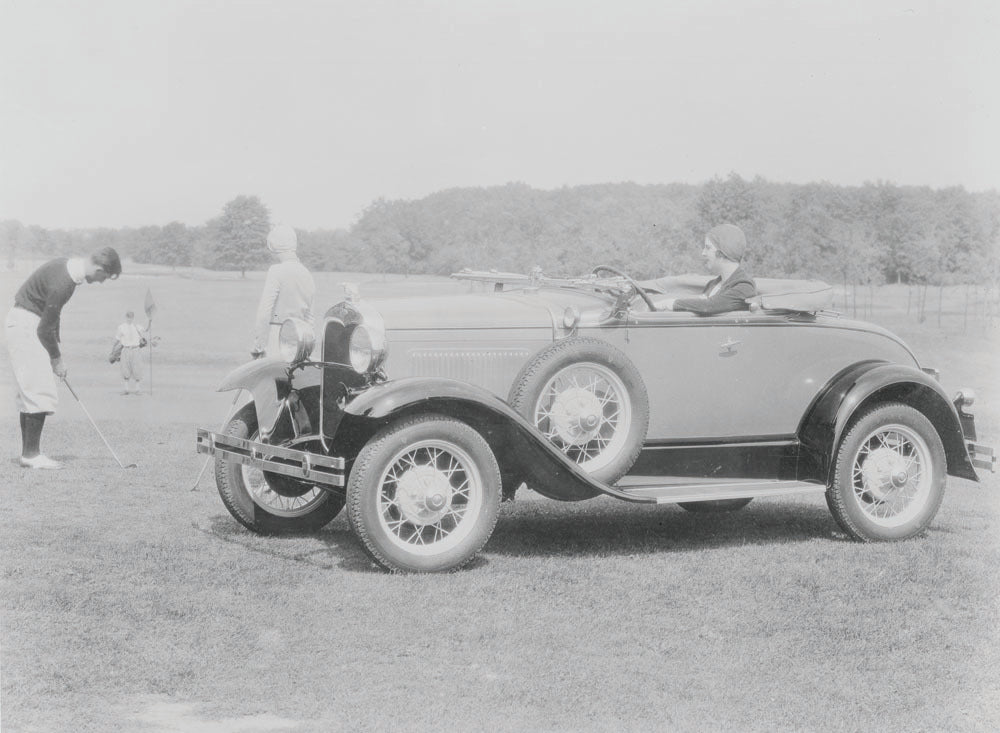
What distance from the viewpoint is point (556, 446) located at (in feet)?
18.9

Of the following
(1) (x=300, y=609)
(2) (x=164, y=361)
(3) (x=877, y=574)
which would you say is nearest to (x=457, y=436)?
(1) (x=300, y=609)

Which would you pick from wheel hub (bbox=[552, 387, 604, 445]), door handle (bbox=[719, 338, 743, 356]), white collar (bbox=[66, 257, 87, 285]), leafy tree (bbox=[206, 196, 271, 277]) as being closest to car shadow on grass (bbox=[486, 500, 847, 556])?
wheel hub (bbox=[552, 387, 604, 445])

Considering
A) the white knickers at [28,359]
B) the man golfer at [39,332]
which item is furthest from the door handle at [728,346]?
the white knickers at [28,359]

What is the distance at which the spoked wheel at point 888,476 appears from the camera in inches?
251

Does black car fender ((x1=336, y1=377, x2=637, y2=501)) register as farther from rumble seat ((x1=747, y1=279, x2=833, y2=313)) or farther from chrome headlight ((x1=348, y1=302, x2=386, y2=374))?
rumble seat ((x1=747, y1=279, x2=833, y2=313))

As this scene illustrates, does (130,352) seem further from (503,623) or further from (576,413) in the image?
(503,623)

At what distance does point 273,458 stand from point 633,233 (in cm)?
2674

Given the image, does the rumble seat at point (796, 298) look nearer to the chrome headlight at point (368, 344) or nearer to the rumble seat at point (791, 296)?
the rumble seat at point (791, 296)

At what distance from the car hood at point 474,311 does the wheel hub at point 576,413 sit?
0.50 m

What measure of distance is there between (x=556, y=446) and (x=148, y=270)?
30.3m

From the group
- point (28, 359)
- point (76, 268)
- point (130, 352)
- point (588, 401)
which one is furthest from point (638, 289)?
point (130, 352)

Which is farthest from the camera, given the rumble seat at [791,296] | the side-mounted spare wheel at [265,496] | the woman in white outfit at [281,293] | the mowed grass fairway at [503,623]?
the woman in white outfit at [281,293]

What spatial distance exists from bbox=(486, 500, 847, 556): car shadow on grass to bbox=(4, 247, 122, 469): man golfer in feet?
12.7

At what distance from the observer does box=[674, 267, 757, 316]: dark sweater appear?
6.29 meters
